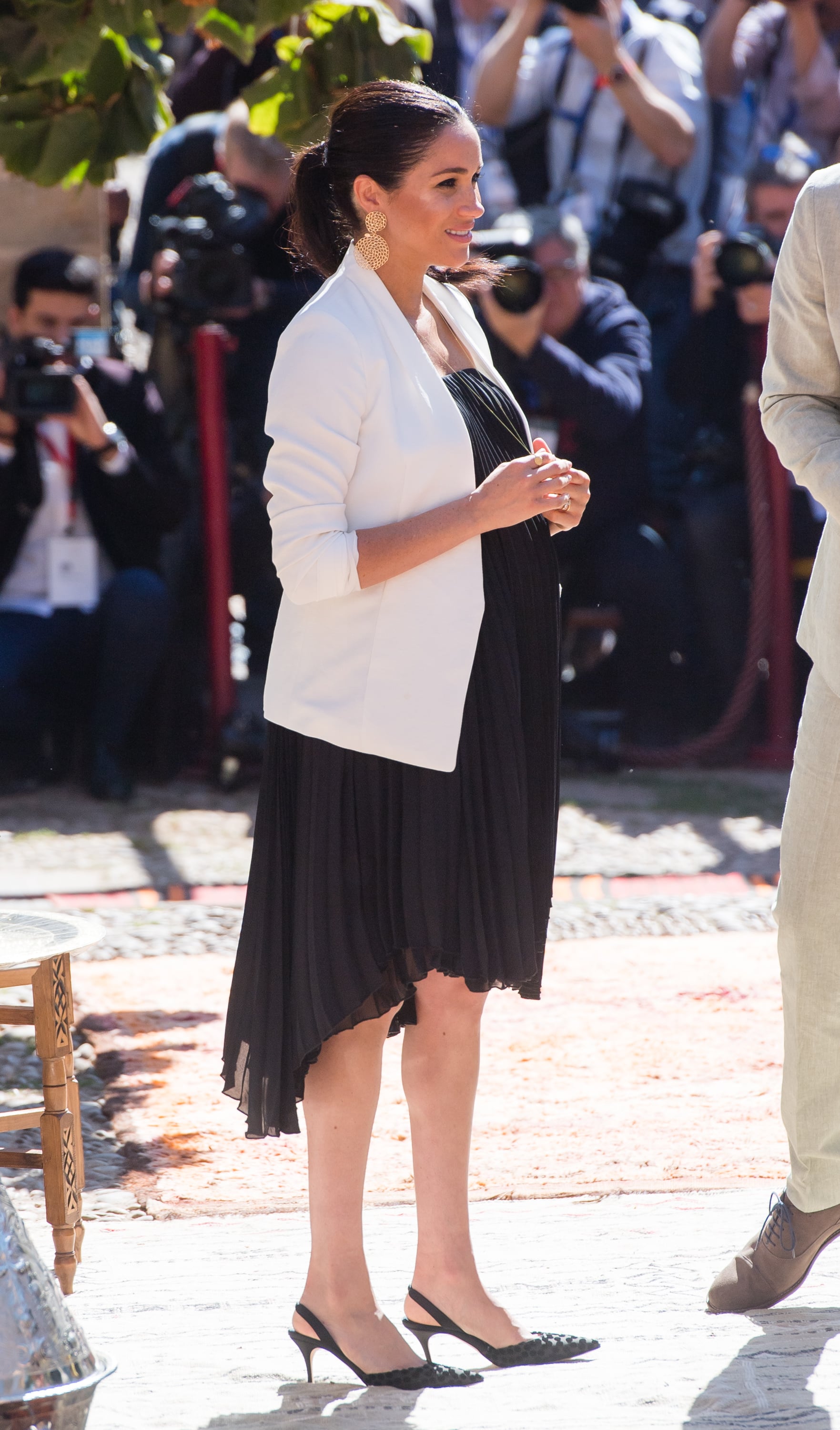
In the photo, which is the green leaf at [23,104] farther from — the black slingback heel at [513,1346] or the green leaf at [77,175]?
the black slingback heel at [513,1346]

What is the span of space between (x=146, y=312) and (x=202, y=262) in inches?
38.3

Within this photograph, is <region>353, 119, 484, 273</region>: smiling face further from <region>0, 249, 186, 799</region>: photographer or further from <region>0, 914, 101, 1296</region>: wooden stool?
<region>0, 249, 186, 799</region>: photographer

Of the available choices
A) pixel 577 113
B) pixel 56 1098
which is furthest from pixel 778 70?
pixel 56 1098

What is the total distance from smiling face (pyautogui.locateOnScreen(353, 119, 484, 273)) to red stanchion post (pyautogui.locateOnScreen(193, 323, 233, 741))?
4.12 metres

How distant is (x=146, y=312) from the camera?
7098 mm

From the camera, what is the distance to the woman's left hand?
94.7 inches

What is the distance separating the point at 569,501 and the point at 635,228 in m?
5.10

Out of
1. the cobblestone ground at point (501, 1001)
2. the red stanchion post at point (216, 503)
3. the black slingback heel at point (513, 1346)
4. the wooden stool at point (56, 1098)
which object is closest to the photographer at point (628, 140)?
the red stanchion post at point (216, 503)

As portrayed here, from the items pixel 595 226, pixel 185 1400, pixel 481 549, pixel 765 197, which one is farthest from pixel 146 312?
pixel 185 1400

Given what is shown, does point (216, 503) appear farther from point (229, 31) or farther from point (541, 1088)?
point (541, 1088)

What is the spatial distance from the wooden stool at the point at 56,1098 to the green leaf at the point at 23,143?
1.88 meters

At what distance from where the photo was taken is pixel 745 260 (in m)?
6.41

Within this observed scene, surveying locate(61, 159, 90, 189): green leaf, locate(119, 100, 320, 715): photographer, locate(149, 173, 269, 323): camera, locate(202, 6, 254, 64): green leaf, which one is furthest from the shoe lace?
locate(149, 173, 269, 323): camera

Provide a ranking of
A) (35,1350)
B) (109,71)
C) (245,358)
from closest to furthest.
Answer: (35,1350)
(109,71)
(245,358)
